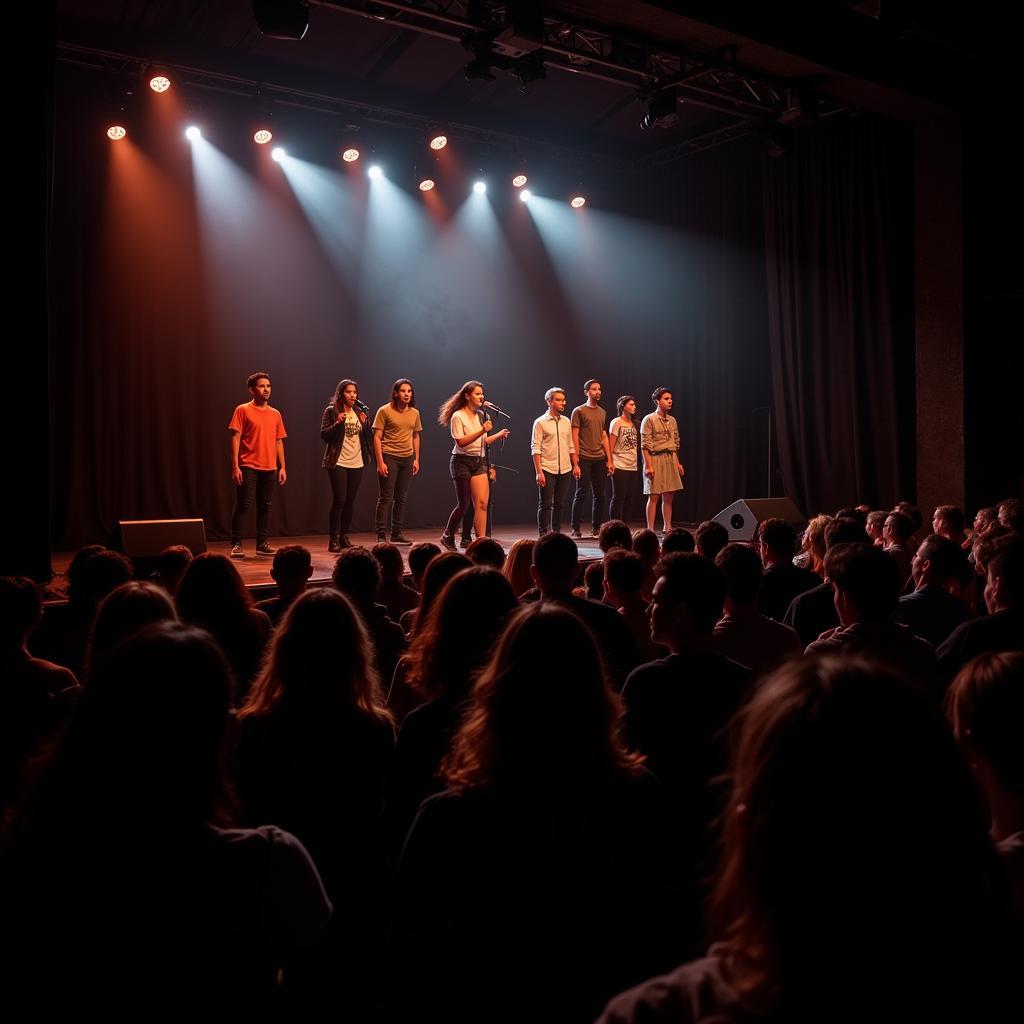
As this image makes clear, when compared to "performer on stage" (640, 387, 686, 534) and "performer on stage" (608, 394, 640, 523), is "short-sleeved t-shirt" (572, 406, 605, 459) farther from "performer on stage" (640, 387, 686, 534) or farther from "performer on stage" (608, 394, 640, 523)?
"performer on stage" (640, 387, 686, 534)

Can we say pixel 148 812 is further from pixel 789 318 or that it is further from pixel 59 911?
pixel 789 318

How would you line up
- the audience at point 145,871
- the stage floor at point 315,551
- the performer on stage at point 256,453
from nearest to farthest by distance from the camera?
the audience at point 145,871 < the stage floor at point 315,551 < the performer on stage at point 256,453

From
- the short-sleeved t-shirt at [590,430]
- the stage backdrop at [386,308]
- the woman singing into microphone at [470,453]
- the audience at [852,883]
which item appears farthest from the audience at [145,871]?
the stage backdrop at [386,308]

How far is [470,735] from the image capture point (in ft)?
4.95

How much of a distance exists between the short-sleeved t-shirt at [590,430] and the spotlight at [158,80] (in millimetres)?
4907

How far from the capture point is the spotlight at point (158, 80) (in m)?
8.75

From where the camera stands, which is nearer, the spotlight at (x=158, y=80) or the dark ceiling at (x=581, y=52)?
the dark ceiling at (x=581, y=52)

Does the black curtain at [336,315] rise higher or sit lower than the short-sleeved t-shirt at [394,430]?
higher

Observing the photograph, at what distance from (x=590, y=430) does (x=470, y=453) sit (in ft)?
5.88

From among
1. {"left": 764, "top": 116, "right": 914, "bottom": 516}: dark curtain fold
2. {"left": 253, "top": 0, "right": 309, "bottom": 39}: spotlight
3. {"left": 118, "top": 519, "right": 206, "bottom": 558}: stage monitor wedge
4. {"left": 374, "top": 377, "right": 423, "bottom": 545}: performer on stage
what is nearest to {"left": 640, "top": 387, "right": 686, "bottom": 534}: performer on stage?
{"left": 764, "top": 116, "right": 914, "bottom": 516}: dark curtain fold

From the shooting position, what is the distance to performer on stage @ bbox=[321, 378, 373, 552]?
8688 mm

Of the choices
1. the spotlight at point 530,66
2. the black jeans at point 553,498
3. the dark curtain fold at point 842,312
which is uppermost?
the spotlight at point 530,66

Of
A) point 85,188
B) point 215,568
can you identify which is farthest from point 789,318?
point 215,568

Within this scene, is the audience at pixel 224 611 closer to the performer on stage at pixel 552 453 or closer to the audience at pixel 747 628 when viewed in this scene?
the audience at pixel 747 628
